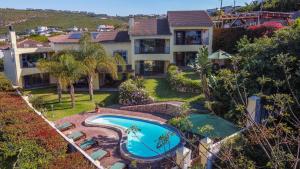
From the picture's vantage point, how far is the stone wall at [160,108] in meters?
27.7

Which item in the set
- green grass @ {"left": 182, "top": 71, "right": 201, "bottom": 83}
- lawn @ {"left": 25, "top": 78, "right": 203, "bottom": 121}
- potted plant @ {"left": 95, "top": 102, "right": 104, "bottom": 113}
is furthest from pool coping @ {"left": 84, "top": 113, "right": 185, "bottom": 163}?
green grass @ {"left": 182, "top": 71, "right": 201, "bottom": 83}

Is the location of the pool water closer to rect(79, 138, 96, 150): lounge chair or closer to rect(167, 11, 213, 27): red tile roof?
rect(79, 138, 96, 150): lounge chair

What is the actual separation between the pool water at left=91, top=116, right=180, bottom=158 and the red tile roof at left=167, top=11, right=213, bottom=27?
18.5 meters

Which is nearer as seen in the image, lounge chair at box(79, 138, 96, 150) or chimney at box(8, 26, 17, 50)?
lounge chair at box(79, 138, 96, 150)

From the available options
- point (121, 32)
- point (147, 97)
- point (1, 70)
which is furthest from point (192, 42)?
point (1, 70)

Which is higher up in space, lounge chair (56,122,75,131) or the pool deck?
lounge chair (56,122,75,131)

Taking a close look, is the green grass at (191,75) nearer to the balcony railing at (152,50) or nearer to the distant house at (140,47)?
the distant house at (140,47)

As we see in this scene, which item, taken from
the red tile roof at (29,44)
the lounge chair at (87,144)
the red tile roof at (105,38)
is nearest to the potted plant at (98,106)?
the lounge chair at (87,144)

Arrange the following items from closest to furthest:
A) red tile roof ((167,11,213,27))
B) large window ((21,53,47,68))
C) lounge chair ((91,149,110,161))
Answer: lounge chair ((91,149,110,161))
large window ((21,53,47,68))
red tile roof ((167,11,213,27))

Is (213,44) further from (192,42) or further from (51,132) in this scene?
(51,132)

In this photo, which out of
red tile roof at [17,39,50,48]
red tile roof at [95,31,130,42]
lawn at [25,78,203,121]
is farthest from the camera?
red tile roof at [95,31,130,42]

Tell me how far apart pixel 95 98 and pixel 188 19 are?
18784 millimetres

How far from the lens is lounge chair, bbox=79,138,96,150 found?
2070cm

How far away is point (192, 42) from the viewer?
137 feet
